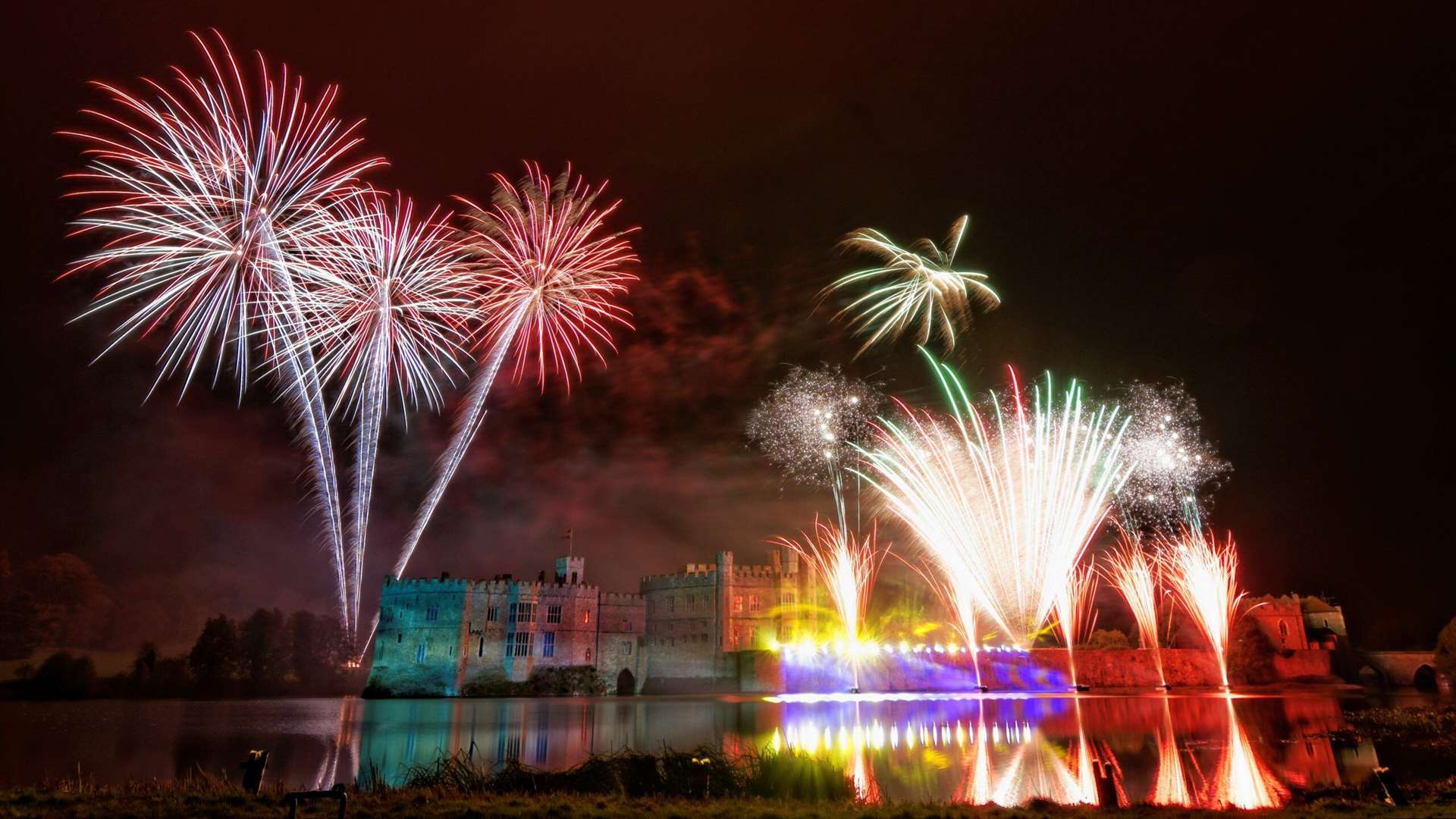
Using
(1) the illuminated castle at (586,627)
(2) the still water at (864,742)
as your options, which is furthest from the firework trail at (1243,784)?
(1) the illuminated castle at (586,627)

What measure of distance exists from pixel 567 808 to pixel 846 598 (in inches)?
1358

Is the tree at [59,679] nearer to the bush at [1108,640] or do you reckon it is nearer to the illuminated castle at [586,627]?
the illuminated castle at [586,627]

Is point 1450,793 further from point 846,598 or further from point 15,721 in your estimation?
point 15,721

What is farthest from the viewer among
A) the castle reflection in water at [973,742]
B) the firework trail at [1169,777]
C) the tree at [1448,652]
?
the tree at [1448,652]

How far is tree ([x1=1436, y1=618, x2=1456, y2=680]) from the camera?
45.7 meters

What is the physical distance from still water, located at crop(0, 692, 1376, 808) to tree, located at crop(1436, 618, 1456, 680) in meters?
15.0

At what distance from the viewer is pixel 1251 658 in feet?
177

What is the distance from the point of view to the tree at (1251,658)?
53719mm

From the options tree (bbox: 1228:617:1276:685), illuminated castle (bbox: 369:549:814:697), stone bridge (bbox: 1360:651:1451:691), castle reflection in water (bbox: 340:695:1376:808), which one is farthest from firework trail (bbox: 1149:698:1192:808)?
stone bridge (bbox: 1360:651:1451:691)

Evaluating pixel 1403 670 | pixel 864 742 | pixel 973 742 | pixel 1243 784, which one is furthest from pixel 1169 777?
pixel 1403 670

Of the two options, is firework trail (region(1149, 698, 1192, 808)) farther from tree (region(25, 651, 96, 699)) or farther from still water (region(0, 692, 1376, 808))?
tree (region(25, 651, 96, 699))

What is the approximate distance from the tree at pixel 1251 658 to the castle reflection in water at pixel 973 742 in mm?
19165

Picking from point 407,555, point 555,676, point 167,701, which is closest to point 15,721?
point 407,555

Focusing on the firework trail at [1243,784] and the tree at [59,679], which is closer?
the firework trail at [1243,784]
